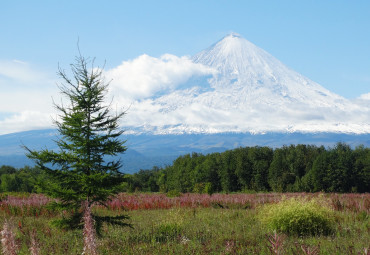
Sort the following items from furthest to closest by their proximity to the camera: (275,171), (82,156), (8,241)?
(275,171)
(82,156)
(8,241)

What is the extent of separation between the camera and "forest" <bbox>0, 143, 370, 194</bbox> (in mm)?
50000

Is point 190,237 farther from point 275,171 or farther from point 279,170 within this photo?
point 279,170

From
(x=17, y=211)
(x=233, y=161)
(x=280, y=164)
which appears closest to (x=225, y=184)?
(x=233, y=161)

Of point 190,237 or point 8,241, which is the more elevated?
point 8,241

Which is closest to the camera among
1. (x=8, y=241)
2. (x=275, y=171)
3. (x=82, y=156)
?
(x=8, y=241)

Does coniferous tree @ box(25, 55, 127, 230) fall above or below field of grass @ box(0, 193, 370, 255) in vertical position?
above

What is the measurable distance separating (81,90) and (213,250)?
204 inches

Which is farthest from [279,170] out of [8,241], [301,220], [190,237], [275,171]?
[8,241]

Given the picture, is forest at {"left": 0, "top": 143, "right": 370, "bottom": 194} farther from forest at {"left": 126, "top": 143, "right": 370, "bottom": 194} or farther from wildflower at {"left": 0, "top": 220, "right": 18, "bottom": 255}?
wildflower at {"left": 0, "top": 220, "right": 18, "bottom": 255}

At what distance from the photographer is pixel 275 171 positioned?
55.7 metres

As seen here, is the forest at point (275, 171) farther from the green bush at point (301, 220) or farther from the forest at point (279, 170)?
the green bush at point (301, 220)

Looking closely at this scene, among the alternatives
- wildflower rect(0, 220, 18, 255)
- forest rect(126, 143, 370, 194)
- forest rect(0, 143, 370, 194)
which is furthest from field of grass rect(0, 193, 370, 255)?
forest rect(0, 143, 370, 194)

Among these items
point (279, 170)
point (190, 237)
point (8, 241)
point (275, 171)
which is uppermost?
point (8, 241)

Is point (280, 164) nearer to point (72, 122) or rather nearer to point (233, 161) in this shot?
point (233, 161)
